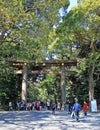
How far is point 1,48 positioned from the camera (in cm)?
2156

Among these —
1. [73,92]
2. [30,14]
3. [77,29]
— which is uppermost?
[77,29]

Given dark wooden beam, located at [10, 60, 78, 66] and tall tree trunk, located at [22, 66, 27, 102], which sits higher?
dark wooden beam, located at [10, 60, 78, 66]

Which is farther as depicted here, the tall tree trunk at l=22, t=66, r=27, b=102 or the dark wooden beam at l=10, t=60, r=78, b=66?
the dark wooden beam at l=10, t=60, r=78, b=66

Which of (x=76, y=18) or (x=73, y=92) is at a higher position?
(x=76, y=18)

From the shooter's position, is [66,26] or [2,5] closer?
[2,5]

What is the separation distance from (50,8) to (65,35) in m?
11.1

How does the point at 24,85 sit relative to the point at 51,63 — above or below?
below

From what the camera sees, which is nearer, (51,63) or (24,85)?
(24,85)

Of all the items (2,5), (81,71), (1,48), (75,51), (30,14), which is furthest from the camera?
(81,71)

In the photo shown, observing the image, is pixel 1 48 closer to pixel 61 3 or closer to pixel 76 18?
pixel 61 3

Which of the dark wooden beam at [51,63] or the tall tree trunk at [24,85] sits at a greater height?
the dark wooden beam at [51,63]

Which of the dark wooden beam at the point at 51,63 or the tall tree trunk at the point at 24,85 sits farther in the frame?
the dark wooden beam at the point at 51,63

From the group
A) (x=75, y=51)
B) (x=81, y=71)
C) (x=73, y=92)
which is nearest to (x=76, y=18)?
Answer: (x=75, y=51)

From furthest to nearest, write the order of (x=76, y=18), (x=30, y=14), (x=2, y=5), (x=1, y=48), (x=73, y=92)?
1. (x=73, y=92)
2. (x=76, y=18)
3. (x=1, y=48)
4. (x=30, y=14)
5. (x=2, y=5)
